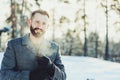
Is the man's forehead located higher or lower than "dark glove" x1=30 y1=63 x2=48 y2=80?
higher

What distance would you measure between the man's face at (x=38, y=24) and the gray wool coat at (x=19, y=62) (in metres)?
0.20

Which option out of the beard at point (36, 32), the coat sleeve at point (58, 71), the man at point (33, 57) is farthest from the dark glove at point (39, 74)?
the beard at point (36, 32)

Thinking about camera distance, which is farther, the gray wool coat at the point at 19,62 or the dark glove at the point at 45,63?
the gray wool coat at the point at 19,62

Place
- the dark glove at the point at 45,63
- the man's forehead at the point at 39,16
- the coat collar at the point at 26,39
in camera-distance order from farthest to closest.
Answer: the coat collar at the point at 26,39 → the man's forehead at the point at 39,16 → the dark glove at the point at 45,63

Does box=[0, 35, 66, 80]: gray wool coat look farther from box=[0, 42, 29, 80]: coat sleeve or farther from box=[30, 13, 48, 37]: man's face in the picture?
box=[30, 13, 48, 37]: man's face

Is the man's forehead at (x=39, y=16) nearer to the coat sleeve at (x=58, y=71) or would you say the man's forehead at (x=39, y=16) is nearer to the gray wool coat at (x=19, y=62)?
the gray wool coat at (x=19, y=62)

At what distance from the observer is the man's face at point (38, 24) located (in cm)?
336

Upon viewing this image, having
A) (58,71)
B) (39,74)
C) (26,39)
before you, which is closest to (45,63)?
(39,74)

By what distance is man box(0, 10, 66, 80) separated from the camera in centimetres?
335

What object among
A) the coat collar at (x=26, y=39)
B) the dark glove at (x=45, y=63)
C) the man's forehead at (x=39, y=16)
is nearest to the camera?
the dark glove at (x=45, y=63)

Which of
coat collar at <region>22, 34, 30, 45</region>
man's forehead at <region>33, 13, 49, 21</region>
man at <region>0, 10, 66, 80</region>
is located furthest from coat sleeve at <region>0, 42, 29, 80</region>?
man's forehead at <region>33, 13, 49, 21</region>

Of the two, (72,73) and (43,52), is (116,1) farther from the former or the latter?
(43,52)

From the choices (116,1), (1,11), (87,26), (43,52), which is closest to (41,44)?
(43,52)

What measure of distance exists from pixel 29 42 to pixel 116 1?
37728 mm
